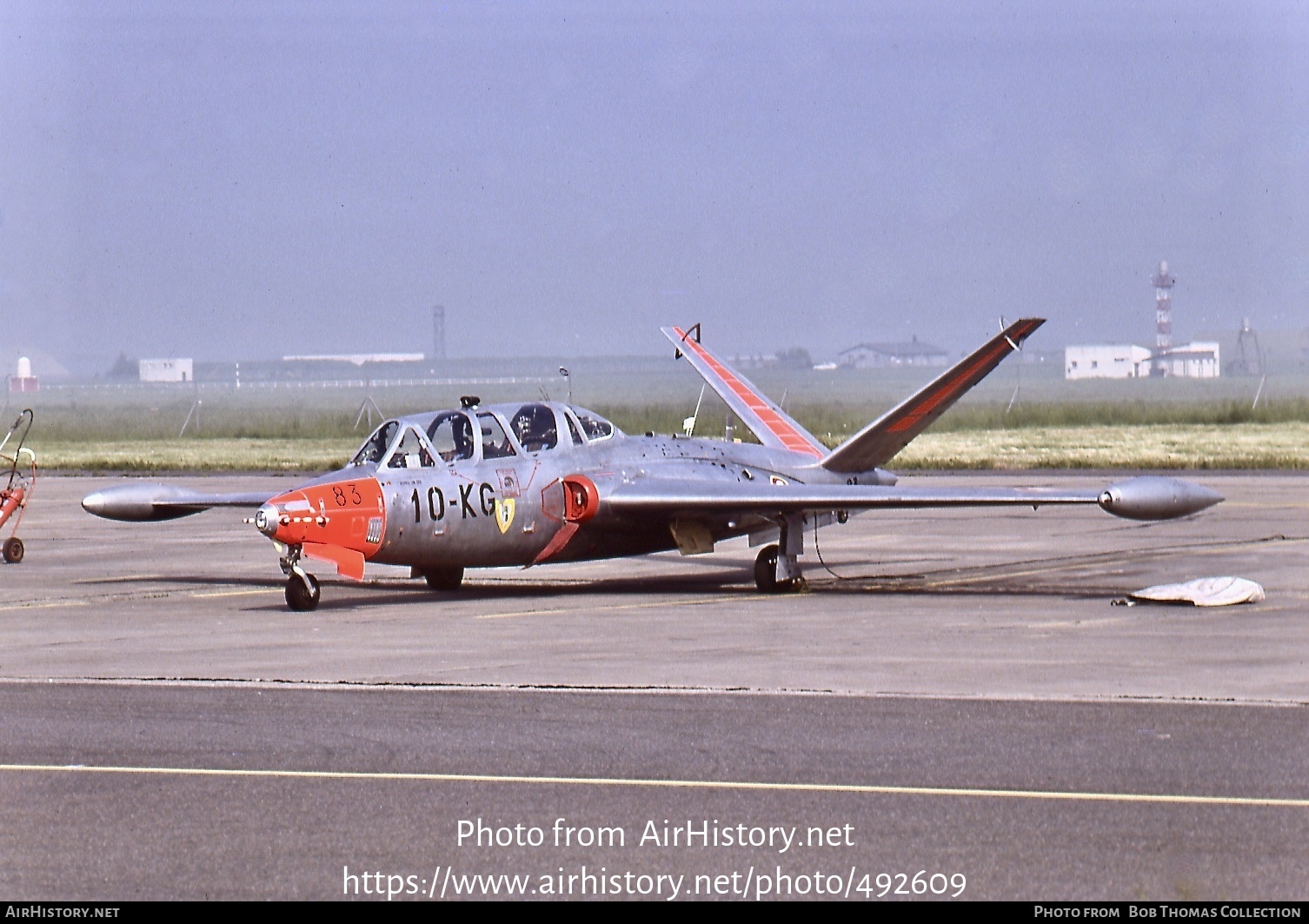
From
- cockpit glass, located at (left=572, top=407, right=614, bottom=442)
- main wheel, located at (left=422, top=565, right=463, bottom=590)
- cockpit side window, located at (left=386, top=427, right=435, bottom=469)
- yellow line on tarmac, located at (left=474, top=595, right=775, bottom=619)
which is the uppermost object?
cockpit glass, located at (left=572, top=407, right=614, bottom=442)

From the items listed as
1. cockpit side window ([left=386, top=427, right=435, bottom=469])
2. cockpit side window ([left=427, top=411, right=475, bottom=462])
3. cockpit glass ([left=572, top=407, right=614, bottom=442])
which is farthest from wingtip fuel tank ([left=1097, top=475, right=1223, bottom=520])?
cockpit side window ([left=386, top=427, right=435, bottom=469])

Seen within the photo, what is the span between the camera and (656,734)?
11.2m

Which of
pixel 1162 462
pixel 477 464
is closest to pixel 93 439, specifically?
pixel 1162 462

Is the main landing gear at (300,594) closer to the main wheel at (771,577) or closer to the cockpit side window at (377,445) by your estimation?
the cockpit side window at (377,445)

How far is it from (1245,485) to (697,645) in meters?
27.1

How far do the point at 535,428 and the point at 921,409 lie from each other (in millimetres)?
4942

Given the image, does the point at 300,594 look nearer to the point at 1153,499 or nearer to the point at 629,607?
the point at 629,607

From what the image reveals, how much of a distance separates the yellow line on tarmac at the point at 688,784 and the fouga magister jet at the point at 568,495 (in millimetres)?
7805

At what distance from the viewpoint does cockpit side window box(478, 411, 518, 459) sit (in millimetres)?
20234

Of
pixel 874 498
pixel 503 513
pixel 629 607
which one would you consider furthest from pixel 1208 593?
pixel 503 513

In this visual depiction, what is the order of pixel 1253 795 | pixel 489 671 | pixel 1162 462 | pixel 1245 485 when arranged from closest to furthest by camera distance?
pixel 1253 795, pixel 489 671, pixel 1245 485, pixel 1162 462

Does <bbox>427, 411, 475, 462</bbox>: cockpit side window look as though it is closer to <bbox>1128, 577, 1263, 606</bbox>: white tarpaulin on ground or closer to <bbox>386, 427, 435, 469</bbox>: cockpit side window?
<bbox>386, 427, 435, 469</bbox>: cockpit side window
